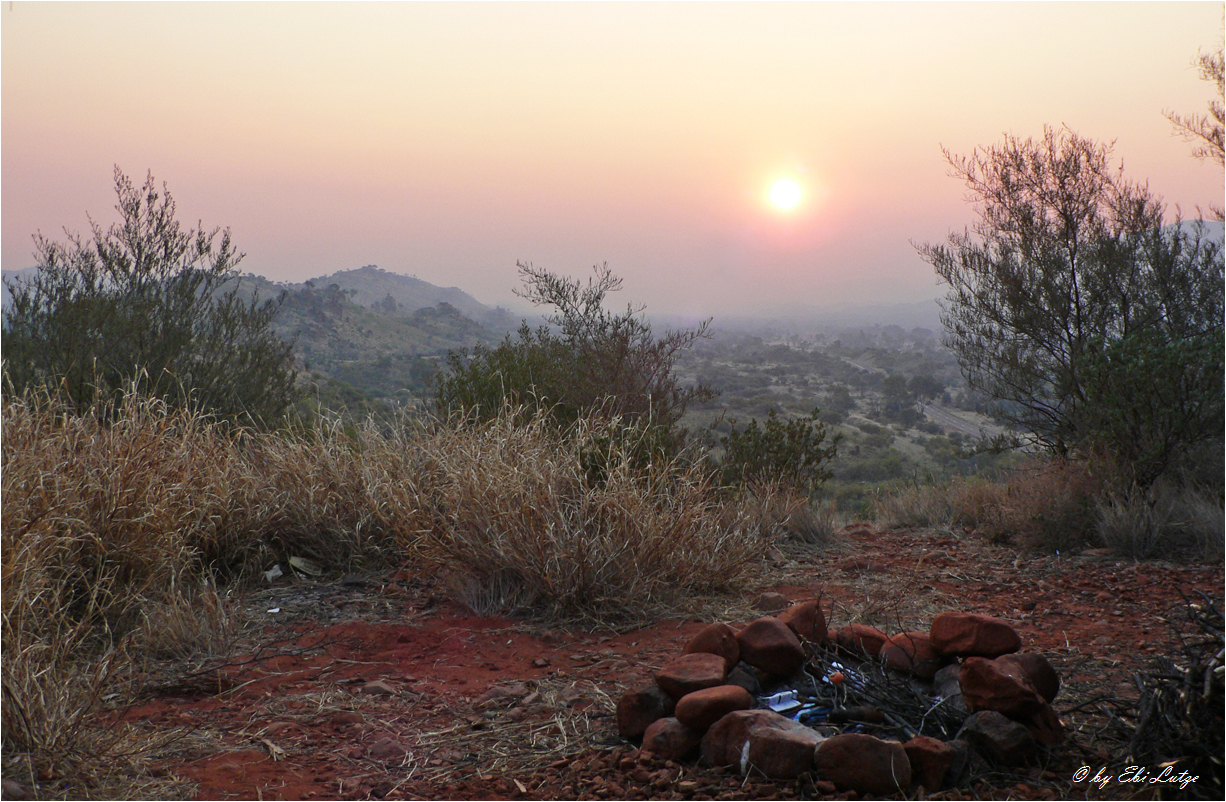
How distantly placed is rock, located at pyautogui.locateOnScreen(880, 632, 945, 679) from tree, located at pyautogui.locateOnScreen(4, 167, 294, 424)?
8.75m

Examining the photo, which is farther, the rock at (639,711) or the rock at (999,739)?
the rock at (639,711)

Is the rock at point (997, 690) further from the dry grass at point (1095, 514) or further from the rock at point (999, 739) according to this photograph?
the dry grass at point (1095, 514)

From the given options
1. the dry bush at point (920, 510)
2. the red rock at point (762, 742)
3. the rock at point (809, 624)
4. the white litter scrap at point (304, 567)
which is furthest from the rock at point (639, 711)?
the dry bush at point (920, 510)

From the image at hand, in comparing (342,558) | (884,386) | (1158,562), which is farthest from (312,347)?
(1158,562)

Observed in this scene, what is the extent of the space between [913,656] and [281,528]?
4.33 m

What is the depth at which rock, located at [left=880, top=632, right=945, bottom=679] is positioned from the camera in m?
3.26

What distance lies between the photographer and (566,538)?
4.61 m

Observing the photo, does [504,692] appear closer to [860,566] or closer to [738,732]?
[738,732]

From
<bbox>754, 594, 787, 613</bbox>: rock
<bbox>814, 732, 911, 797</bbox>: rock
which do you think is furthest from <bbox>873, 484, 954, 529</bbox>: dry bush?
<bbox>814, 732, 911, 797</bbox>: rock

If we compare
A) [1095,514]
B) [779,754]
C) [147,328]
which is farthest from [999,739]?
[147,328]

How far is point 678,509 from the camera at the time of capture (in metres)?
5.32

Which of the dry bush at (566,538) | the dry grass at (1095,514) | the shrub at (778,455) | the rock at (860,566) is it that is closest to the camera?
the dry bush at (566,538)

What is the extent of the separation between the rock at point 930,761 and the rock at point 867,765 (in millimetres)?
43

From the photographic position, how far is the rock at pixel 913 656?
3.26 m
